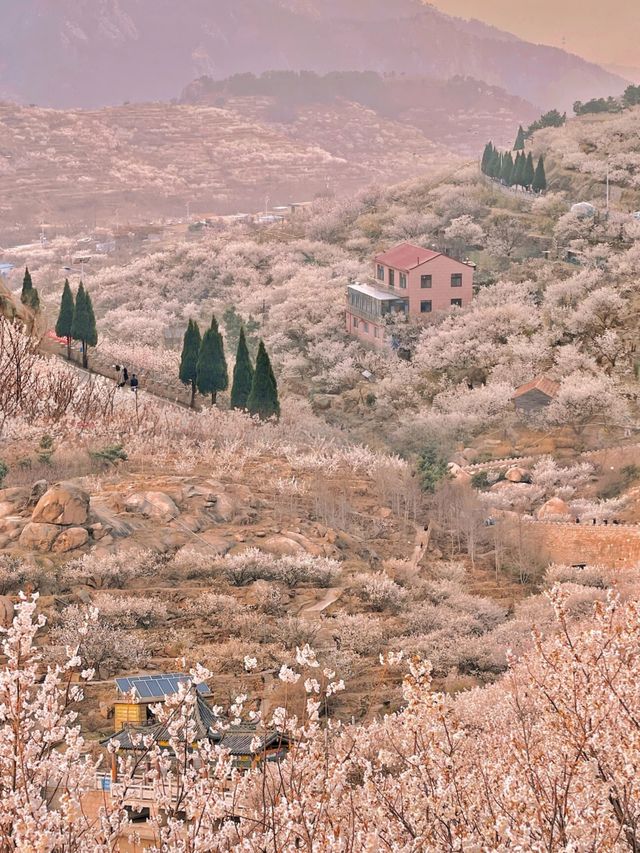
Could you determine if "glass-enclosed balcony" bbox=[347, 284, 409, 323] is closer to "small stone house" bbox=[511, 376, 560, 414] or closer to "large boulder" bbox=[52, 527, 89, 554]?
"small stone house" bbox=[511, 376, 560, 414]

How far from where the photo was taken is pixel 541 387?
1837 inches

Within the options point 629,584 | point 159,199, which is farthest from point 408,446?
point 159,199

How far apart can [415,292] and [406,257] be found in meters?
2.02

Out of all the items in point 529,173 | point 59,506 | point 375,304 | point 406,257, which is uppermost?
point 529,173

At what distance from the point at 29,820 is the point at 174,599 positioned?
55.4 ft

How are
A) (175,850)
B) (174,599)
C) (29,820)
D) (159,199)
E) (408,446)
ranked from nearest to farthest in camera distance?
(29,820)
(175,850)
(174,599)
(408,446)
(159,199)

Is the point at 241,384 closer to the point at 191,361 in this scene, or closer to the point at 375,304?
the point at 191,361

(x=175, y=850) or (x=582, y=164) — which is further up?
(x=582, y=164)

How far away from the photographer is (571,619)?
2606 centimetres

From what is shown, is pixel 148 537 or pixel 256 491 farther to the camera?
pixel 256 491

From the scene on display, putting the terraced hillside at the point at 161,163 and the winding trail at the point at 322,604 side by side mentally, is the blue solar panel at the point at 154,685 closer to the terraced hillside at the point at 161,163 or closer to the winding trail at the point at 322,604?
the winding trail at the point at 322,604

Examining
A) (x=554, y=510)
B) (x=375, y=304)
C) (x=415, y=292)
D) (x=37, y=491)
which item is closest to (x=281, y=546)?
(x=37, y=491)

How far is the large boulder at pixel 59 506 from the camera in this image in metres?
27.1

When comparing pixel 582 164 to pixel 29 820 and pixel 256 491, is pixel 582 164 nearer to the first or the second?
pixel 256 491
